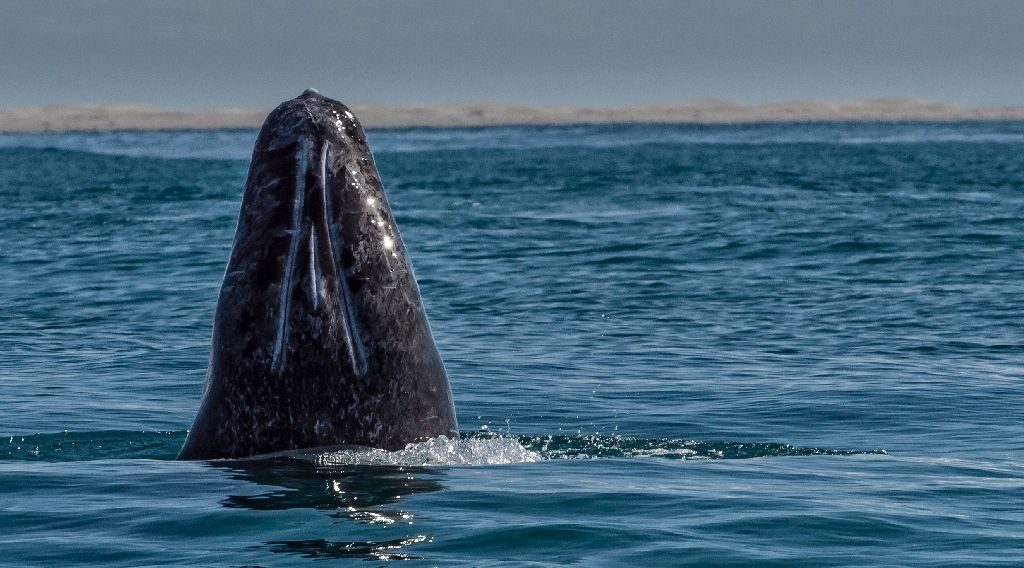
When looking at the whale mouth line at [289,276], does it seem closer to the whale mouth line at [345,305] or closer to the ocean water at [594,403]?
the whale mouth line at [345,305]

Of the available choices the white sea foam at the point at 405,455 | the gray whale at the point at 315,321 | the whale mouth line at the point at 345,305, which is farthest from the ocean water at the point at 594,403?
the whale mouth line at the point at 345,305

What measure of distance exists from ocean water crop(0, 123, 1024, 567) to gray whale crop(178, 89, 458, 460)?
232 millimetres

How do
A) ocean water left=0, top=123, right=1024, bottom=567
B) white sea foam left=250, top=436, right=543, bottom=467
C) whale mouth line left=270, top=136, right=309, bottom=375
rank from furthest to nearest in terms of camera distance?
white sea foam left=250, top=436, right=543, bottom=467
whale mouth line left=270, top=136, right=309, bottom=375
ocean water left=0, top=123, right=1024, bottom=567

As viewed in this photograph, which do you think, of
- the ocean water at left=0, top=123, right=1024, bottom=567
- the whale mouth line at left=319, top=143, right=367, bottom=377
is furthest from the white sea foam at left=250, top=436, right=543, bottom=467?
the whale mouth line at left=319, top=143, right=367, bottom=377

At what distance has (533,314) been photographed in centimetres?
1838

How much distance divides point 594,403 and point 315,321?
4838 millimetres

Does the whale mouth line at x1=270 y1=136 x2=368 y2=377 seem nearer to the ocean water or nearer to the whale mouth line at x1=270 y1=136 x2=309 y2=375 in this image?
the whale mouth line at x1=270 y1=136 x2=309 y2=375

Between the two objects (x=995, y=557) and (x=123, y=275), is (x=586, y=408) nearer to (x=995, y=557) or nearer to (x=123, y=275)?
(x=995, y=557)

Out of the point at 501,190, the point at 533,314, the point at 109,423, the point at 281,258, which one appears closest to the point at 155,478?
the point at 281,258

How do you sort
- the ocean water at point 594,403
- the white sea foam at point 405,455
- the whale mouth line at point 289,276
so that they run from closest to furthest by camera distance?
the ocean water at point 594,403
the whale mouth line at point 289,276
the white sea foam at point 405,455

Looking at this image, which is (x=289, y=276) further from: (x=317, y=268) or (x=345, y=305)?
(x=345, y=305)

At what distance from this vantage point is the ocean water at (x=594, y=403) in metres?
7.80

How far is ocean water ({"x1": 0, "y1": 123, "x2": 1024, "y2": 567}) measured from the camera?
780 cm

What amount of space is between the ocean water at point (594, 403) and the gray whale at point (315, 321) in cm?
23
